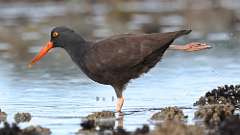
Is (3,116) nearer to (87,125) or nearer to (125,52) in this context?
(87,125)

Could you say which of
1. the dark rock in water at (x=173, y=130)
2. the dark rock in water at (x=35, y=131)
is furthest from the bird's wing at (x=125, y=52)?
the dark rock in water at (x=173, y=130)

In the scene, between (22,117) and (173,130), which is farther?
(22,117)

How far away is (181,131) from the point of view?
9289mm

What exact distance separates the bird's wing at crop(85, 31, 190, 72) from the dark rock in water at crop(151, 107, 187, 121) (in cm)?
141

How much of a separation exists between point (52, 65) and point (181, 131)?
10105mm

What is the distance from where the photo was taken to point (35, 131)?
1018cm

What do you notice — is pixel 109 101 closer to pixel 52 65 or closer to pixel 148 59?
pixel 148 59

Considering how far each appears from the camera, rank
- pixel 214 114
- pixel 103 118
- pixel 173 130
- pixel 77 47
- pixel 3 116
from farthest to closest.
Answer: pixel 77 47, pixel 3 116, pixel 103 118, pixel 214 114, pixel 173 130

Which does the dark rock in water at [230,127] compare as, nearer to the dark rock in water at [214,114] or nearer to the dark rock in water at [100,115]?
the dark rock in water at [214,114]

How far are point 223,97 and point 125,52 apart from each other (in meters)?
1.57

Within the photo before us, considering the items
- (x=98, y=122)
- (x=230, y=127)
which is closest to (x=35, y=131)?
(x=98, y=122)

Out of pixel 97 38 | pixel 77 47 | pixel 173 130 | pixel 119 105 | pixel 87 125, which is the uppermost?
pixel 97 38

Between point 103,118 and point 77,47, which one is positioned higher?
point 77,47

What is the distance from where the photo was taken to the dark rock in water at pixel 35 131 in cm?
1004
